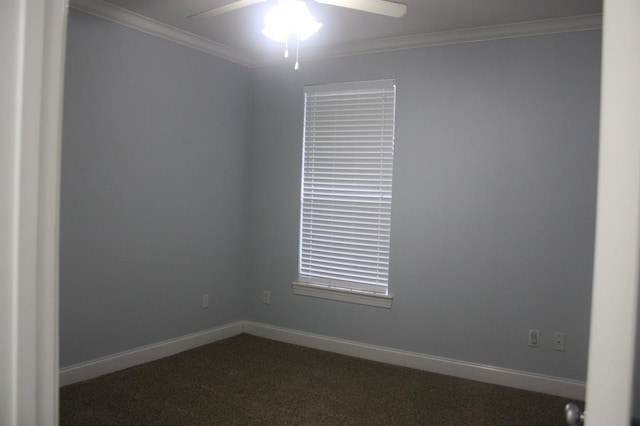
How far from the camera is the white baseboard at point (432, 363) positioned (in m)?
3.33

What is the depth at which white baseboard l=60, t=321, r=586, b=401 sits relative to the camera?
3.30 metres

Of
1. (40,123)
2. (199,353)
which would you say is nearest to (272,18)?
(40,123)

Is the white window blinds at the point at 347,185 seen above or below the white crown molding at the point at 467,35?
below

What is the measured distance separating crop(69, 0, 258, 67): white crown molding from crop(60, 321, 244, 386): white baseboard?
7.82ft

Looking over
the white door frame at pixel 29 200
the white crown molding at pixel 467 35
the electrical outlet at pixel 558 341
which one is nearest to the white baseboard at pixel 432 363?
the electrical outlet at pixel 558 341

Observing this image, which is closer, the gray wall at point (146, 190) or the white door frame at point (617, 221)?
the white door frame at point (617, 221)

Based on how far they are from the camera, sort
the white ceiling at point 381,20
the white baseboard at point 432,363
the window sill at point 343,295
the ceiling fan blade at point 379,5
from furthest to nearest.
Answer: the window sill at point 343,295 → the white baseboard at point 432,363 → the white ceiling at point 381,20 → the ceiling fan blade at point 379,5

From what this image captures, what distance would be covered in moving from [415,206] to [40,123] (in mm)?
3288

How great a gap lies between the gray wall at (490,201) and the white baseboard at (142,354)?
969 millimetres

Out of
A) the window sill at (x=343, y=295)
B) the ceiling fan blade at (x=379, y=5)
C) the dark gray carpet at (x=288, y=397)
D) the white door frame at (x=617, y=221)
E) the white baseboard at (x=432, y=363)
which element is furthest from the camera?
the window sill at (x=343, y=295)

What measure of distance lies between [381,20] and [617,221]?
3.05 m

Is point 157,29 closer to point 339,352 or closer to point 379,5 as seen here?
point 379,5

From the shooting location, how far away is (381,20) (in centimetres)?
341

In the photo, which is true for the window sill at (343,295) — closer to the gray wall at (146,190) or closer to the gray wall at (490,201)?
the gray wall at (490,201)
